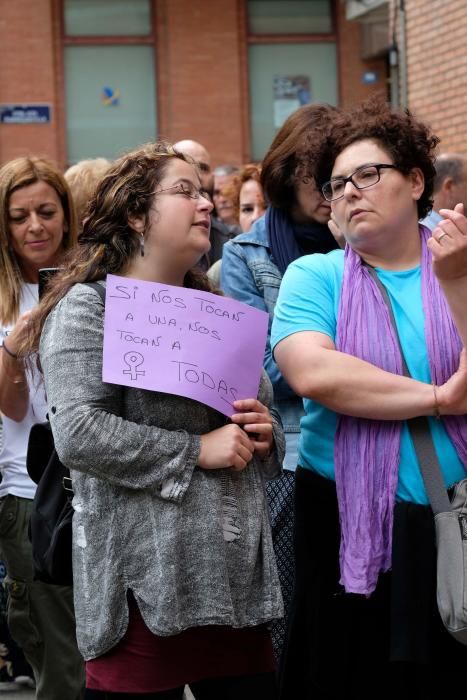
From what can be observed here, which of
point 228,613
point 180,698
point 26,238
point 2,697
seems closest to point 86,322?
point 228,613

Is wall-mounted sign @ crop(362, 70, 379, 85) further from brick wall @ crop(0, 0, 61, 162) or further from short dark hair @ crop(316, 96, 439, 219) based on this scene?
short dark hair @ crop(316, 96, 439, 219)

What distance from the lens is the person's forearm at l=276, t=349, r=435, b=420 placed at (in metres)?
2.85

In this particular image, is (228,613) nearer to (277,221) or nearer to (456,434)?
(456,434)

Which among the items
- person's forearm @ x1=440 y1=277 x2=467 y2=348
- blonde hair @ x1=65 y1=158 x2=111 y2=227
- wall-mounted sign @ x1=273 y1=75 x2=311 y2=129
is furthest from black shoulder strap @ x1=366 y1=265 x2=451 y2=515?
wall-mounted sign @ x1=273 y1=75 x2=311 y2=129

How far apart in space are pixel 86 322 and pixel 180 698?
0.94 meters

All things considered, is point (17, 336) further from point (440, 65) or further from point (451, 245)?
point (440, 65)

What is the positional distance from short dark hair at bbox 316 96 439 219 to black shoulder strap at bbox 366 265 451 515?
45 cm

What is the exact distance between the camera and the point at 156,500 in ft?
9.05

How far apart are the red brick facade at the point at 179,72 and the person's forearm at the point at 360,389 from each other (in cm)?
1583

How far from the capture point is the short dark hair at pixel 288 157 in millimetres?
3945

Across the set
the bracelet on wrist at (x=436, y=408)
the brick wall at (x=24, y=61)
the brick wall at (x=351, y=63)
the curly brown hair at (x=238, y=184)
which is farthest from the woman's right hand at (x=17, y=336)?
the brick wall at (x=351, y=63)

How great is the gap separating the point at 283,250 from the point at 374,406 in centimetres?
127

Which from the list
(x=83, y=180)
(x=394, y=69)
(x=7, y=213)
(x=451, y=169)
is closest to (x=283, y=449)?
(x=7, y=213)

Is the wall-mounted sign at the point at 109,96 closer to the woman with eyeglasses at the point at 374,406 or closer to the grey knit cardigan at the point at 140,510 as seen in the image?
the woman with eyeglasses at the point at 374,406
